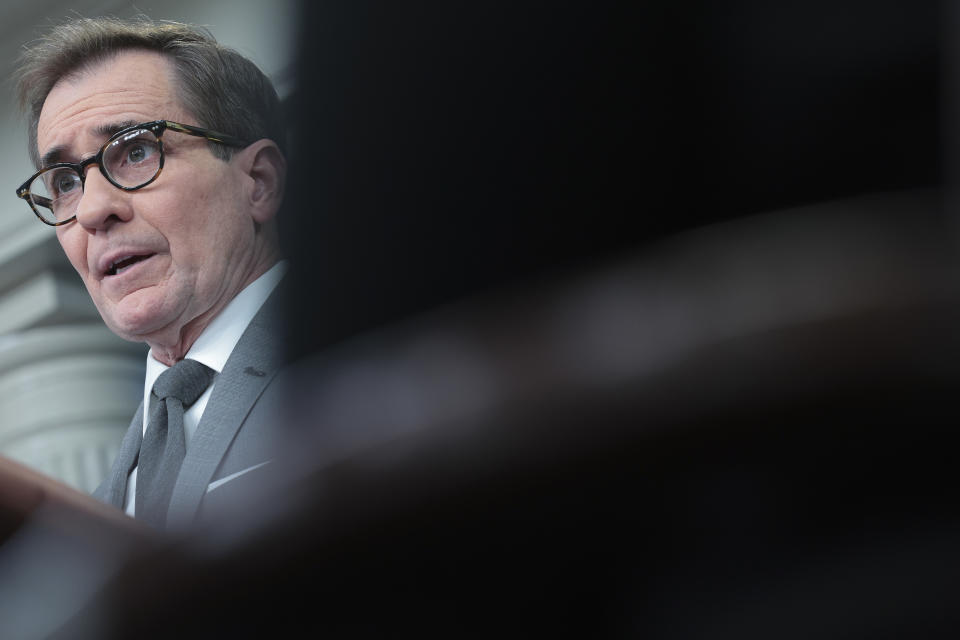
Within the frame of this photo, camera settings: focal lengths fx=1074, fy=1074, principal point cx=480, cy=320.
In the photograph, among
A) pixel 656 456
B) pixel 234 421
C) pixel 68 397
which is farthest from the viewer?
pixel 68 397

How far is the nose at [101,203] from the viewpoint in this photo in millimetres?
466

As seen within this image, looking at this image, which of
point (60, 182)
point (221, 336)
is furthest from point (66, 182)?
point (221, 336)

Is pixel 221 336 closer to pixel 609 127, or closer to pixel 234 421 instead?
pixel 234 421

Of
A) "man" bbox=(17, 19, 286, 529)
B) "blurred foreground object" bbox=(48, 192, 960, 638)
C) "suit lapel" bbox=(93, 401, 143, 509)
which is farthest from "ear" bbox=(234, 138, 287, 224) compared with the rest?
"blurred foreground object" bbox=(48, 192, 960, 638)

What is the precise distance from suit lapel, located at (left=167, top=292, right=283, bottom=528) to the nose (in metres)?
0.08

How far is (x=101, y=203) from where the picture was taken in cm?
47

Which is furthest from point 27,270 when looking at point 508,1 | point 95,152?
point 508,1

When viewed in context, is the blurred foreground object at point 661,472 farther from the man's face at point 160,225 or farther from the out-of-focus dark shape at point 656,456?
the man's face at point 160,225

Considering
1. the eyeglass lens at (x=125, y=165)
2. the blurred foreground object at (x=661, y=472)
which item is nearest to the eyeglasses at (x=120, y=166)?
the eyeglass lens at (x=125, y=165)

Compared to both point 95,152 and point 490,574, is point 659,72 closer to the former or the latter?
point 490,574

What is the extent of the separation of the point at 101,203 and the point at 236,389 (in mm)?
108

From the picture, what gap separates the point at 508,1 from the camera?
0.17m

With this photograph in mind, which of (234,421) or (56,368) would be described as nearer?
(234,421)

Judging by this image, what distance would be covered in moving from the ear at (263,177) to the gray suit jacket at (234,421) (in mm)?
51
